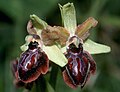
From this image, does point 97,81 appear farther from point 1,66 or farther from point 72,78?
point 72,78

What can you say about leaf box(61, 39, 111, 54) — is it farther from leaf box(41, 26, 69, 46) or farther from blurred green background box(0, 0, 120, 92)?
blurred green background box(0, 0, 120, 92)

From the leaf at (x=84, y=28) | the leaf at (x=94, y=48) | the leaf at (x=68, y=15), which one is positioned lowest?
the leaf at (x=94, y=48)

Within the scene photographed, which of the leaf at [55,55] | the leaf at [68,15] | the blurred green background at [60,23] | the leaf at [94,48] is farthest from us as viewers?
the blurred green background at [60,23]

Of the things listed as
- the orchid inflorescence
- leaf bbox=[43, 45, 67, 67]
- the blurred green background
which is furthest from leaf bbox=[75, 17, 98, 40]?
the blurred green background

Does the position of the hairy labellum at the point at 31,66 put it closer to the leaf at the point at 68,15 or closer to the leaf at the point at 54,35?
the leaf at the point at 54,35

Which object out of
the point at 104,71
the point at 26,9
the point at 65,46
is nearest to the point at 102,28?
the point at 104,71

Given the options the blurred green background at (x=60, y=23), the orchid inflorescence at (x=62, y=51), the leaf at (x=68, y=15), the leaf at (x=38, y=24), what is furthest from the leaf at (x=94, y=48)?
the blurred green background at (x=60, y=23)

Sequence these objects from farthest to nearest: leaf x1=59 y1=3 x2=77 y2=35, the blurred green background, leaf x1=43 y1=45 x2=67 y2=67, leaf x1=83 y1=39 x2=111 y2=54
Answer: the blurred green background
leaf x1=83 y1=39 x2=111 y2=54
leaf x1=59 y1=3 x2=77 y2=35
leaf x1=43 y1=45 x2=67 y2=67
